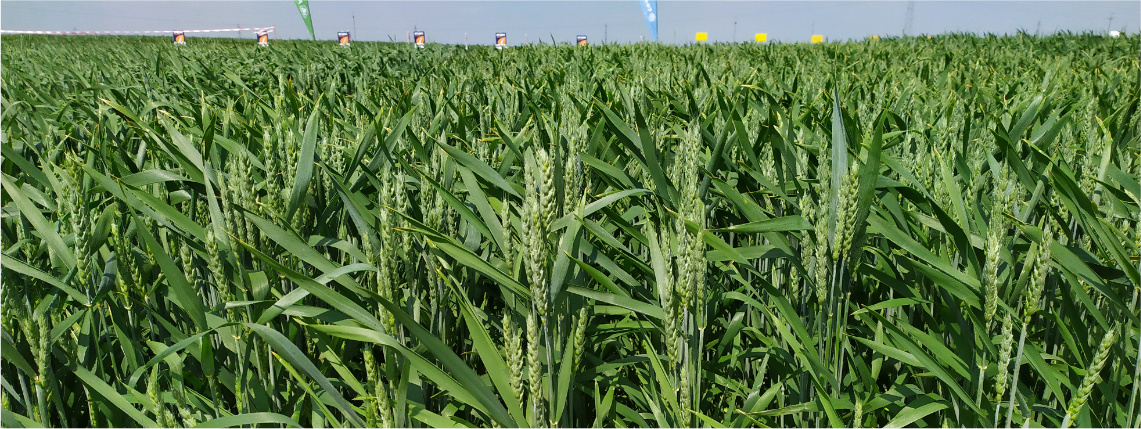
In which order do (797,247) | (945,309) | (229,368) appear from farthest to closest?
(797,247)
(229,368)
(945,309)

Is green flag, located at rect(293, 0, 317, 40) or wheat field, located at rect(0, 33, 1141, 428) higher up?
green flag, located at rect(293, 0, 317, 40)

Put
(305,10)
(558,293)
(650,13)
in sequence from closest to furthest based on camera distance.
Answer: (558,293), (305,10), (650,13)

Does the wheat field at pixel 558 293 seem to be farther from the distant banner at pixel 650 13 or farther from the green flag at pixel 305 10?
the distant banner at pixel 650 13

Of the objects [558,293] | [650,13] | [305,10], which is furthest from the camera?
[650,13]

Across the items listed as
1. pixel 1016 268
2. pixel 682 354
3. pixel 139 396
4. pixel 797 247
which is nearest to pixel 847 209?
pixel 682 354

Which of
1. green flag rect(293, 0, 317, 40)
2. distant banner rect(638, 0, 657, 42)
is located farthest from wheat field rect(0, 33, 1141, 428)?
distant banner rect(638, 0, 657, 42)

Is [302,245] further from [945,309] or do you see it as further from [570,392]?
[945,309]

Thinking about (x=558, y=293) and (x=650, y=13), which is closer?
(x=558, y=293)

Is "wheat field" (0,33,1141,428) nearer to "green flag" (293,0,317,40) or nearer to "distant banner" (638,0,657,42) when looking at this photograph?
"green flag" (293,0,317,40)

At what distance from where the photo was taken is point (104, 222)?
3.53 ft

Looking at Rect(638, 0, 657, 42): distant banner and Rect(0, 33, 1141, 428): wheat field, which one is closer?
Rect(0, 33, 1141, 428): wheat field

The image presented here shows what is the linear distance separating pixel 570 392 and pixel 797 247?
0.66 m

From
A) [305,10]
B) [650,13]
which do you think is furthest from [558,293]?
[650,13]

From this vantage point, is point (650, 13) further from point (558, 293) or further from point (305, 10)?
point (558, 293)
